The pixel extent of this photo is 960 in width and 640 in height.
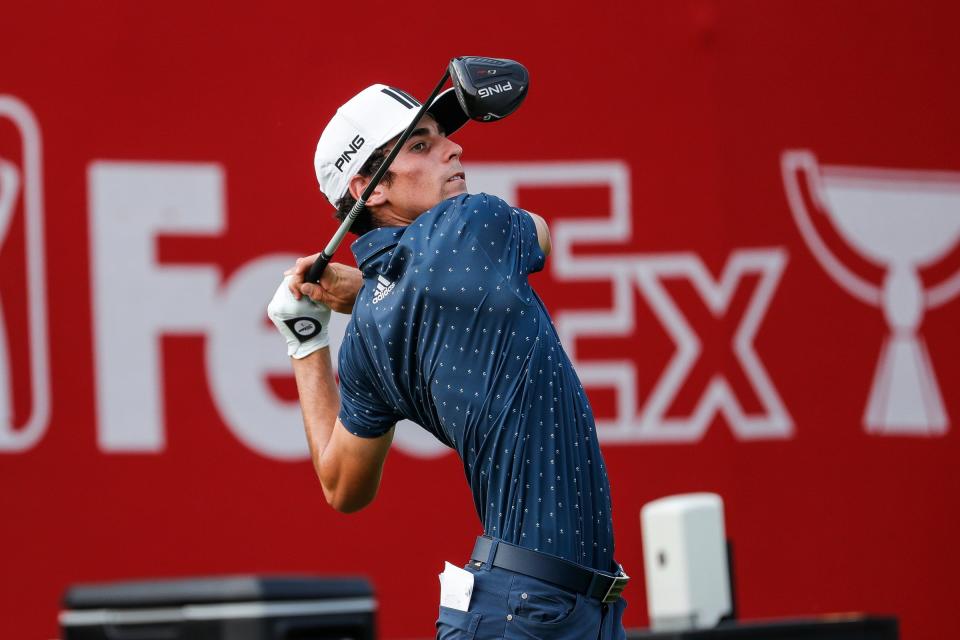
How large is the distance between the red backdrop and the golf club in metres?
2.59

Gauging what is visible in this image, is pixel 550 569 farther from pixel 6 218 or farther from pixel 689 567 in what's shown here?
pixel 6 218

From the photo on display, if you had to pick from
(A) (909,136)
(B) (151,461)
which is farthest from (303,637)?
(A) (909,136)

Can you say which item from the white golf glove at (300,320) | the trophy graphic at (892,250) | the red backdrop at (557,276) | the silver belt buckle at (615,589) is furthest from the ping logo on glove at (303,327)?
the trophy graphic at (892,250)

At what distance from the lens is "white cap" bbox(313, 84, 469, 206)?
294 cm

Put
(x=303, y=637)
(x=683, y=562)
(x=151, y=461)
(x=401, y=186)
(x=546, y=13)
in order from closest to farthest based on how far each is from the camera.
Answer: (x=303, y=637) → (x=401, y=186) → (x=683, y=562) → (x=151, y=461) → (x=546, y=13)

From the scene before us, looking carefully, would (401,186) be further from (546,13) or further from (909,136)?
(909,136)

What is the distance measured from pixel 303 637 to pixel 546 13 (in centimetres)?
356

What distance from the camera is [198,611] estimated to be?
8.42ft

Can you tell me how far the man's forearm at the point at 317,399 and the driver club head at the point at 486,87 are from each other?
24.1 inches

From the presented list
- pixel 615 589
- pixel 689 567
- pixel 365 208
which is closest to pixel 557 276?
pixel 689 567

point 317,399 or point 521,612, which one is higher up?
point 317,399

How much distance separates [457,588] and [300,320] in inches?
28.0

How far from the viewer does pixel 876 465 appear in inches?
230

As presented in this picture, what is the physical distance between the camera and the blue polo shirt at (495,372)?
263cm
